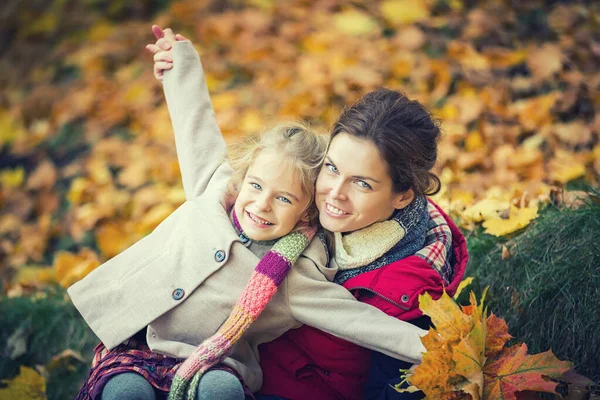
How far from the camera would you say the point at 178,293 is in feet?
7.06

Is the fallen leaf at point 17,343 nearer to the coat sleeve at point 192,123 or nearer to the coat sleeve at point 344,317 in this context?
the coat sleeve at point 192,123

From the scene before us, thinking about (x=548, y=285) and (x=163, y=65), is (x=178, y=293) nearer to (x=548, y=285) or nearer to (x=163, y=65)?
(x=163, y=65)

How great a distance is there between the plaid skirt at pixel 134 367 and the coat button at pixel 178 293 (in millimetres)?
193

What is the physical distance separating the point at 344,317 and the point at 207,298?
46 centimetres

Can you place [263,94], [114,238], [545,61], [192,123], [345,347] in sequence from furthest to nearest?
[263,94] → [545,61] → [114,238] → [192,123] → [345,347]

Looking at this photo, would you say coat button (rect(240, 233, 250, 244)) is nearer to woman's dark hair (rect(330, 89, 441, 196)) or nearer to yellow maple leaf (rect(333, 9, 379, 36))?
woman's dark hair (rect(330, 89, 441, 196))

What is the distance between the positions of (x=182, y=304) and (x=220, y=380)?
327 mm

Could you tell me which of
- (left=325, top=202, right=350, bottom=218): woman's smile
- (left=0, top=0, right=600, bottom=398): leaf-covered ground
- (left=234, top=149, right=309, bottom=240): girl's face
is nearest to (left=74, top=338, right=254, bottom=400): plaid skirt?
(left=234, top=149, right=309, bottom=240): girl's face

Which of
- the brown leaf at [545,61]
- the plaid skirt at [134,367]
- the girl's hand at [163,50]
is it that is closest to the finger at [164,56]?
the girl's hand at [163,50]

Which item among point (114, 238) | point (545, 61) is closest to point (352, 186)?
point (114, 238)

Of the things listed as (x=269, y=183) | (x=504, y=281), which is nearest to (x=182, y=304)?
(x=269, y=183)

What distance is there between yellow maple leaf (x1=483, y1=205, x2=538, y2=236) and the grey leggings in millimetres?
1250

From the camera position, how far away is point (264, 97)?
4.68m

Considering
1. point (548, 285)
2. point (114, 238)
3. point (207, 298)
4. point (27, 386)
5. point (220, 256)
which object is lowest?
point (114, 238)
